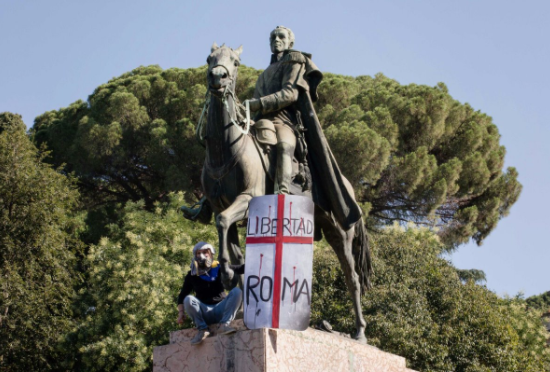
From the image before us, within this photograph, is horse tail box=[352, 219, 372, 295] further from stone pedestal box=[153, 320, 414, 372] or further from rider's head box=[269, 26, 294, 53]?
rider's head box=[269, 26, 294, 53]

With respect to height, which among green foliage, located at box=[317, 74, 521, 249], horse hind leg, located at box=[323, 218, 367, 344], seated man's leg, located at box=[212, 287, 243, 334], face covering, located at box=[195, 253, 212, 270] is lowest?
seated man's leg, located at box=[212, 287, 243, 334]

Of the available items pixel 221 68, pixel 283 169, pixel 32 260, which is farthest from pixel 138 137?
pixel 221 68

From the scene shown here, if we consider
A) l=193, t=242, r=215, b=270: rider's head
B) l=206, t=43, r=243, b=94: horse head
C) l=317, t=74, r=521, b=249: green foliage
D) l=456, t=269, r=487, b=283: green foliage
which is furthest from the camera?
l=456, t=269, r=487, b=283: green foliage

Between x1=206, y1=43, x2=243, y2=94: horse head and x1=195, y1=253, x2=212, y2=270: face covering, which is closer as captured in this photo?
x1=195, y1=253, x2=212, y2=270: face covering

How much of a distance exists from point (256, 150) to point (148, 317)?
34.4 ft

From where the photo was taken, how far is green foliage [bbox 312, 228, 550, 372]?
18.2 metres

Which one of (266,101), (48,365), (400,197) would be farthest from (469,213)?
(266,101)

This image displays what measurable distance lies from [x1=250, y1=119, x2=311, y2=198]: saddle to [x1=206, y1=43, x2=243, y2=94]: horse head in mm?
803

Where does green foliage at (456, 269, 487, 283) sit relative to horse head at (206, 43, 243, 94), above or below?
above

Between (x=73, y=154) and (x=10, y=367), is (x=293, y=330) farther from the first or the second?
(x=73, y=154)

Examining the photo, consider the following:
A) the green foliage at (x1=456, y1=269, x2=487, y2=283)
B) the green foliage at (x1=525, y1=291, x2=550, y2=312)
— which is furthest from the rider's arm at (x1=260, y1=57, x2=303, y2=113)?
the green foliage at (x1=525, y1=291, x2=550, y2=312)

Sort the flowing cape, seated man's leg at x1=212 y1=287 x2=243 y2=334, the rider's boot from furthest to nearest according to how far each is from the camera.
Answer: the flowing cape → the rider's boot → seated man's leg at x1=212 y1=287 x2=243 y2=334

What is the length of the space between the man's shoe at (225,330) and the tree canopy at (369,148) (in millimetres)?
17126

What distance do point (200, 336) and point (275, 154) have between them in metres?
2.42
